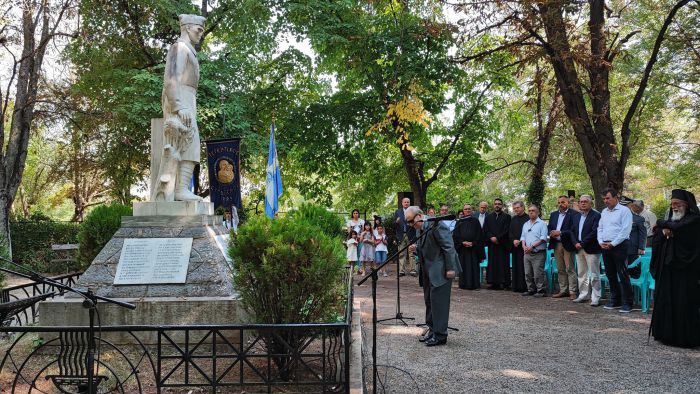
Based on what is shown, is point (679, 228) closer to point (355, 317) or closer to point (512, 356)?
point (512, 356)

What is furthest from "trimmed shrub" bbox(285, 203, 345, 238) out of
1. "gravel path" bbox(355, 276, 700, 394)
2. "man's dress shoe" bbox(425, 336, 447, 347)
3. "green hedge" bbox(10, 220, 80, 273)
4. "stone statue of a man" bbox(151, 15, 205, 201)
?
"green hedge" bbox(10, 220, 80, 273)

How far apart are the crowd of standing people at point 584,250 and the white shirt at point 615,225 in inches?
0.6

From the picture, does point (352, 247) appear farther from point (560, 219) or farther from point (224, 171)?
point (560, 219)

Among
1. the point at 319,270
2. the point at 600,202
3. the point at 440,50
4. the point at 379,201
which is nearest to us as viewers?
the point at 319,270

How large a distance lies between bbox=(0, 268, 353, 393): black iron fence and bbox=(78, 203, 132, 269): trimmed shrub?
2.91m

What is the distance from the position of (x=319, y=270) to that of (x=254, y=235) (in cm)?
67

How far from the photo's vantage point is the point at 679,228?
21.1 ft

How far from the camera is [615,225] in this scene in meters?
8.91

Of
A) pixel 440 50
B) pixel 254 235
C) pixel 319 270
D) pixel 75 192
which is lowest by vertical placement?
pixel 319 270

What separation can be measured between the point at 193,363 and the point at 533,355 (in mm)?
4027

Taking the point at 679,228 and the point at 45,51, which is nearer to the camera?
the point at 679,228

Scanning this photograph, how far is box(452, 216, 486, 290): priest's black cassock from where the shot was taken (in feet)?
39.0

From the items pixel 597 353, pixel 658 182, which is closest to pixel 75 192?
pixel 597 353

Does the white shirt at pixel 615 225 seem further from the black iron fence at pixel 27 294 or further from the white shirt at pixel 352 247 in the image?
the black iron fence at pixel 27 294
